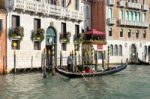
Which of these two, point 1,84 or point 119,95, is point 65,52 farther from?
point 119,95

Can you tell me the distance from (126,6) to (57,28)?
1137 centimetres

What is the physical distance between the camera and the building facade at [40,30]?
2275 cm

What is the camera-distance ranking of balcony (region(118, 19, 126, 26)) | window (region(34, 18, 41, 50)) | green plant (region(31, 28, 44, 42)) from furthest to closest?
balcony (region(118, 19, 126, 26))
window (region(34, 18, 41, 50))
green plant (region(31, 28, 44, 42))

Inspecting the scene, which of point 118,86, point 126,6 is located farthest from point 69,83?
point 126,6

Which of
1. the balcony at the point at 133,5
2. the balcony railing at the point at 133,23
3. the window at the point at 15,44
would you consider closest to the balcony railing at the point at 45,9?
the window at the point at 15,44

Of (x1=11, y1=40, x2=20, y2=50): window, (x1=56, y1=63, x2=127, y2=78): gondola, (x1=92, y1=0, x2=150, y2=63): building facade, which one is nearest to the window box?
(x1=11, y1=40, x2=20, y2=50): window

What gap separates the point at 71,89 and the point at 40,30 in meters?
9.17

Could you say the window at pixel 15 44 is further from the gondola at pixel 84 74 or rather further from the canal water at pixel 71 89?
the gondola at pixel 84 74

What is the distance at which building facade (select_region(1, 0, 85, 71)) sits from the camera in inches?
896

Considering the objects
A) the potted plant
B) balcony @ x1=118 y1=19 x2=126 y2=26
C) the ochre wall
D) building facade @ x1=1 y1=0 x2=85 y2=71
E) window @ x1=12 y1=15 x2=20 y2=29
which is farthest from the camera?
balcony @ x1=118 y1=19 x2=126 y2=26

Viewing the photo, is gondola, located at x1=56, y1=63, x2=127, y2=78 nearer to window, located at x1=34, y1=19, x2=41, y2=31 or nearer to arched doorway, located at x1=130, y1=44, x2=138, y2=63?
window, located at x1=34, y1=19, x2=41, y2=31

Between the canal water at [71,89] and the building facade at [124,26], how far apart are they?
14725 millimetres

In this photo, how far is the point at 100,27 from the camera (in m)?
34.5

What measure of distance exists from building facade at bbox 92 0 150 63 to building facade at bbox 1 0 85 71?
6065 mm
